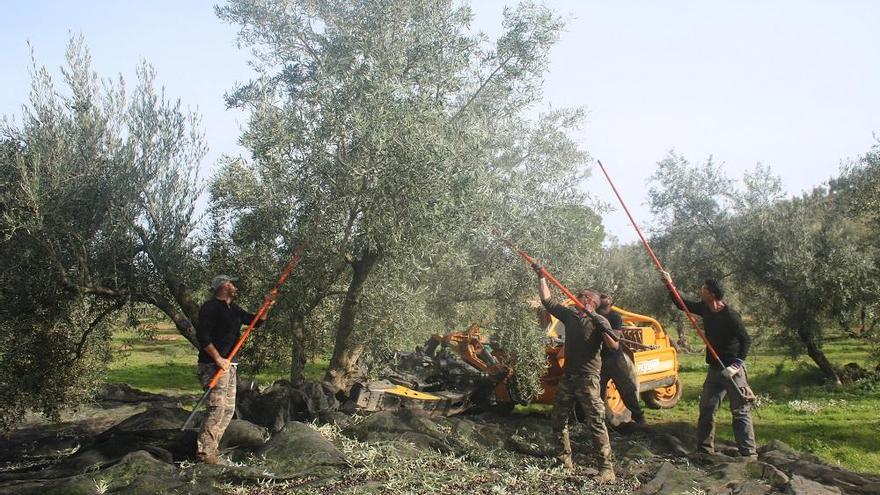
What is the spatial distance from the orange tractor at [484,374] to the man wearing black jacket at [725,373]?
210 centimetres

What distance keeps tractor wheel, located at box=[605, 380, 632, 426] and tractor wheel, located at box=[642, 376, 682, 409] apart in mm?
1657

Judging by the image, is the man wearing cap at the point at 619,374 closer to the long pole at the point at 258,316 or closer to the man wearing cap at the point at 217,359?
the long pole at the point at 258,316

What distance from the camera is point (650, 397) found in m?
12.9

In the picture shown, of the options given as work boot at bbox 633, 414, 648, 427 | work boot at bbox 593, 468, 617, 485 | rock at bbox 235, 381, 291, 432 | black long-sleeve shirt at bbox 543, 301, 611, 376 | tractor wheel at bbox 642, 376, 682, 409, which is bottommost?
work boot at bbox 593, 468, 617, 485

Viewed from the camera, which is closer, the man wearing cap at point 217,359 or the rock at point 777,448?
the man wearing cap at point 217,359

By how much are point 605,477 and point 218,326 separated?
4.52m

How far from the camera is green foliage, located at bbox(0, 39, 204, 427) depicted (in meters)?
8.26

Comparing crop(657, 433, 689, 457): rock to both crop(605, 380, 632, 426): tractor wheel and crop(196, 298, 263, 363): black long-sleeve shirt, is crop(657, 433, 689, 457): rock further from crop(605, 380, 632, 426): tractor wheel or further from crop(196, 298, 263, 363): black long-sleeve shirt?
crop(196, 298, 263, 363): black long-sleeve shirt

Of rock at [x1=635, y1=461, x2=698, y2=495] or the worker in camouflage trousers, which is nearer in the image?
rock at [x1=635, y1=461, x2=698, y2=495]

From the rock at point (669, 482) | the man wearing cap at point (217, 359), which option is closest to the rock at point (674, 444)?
the rock at point (669, 482)

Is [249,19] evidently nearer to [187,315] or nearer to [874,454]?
[187,315]

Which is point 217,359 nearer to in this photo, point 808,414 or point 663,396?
point 663,396

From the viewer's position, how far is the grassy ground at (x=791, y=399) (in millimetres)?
9945

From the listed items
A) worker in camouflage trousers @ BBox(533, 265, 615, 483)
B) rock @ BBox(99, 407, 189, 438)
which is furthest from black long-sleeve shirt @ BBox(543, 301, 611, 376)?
rock @ BBox(99, 407, 189, 438)
